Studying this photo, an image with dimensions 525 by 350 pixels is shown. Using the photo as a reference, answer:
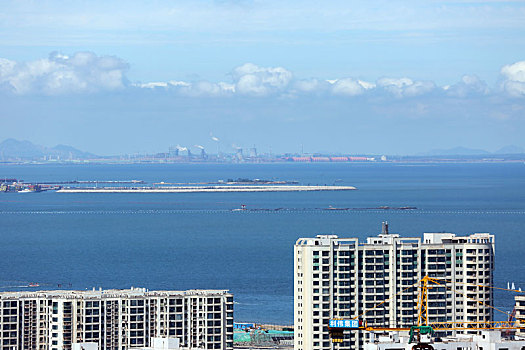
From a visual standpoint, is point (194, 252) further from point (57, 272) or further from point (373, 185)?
point (373, 185)

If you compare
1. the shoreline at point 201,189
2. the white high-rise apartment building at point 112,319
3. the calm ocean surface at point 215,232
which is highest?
the shoreline at point 201,189

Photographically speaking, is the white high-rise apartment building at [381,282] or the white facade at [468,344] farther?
the white high-rise apartment building at [381,282]

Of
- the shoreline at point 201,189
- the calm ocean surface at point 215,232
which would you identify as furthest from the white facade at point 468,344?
the shoreline at point 201,189

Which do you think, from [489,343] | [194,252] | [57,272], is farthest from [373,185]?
[489,343]

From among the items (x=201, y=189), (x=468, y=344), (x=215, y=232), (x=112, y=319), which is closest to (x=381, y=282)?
(x=112, y=319)

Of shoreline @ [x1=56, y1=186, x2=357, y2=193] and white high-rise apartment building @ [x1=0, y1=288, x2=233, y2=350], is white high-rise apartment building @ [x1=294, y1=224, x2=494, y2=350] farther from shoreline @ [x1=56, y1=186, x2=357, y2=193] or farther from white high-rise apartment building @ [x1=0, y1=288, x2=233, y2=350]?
shoreline @ [x1=56, y1=186, x2=357, y2=193]

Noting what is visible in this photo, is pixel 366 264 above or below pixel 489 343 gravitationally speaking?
above

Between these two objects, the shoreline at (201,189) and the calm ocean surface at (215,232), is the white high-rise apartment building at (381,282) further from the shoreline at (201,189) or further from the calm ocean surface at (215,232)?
the shoreline at (201,189)
